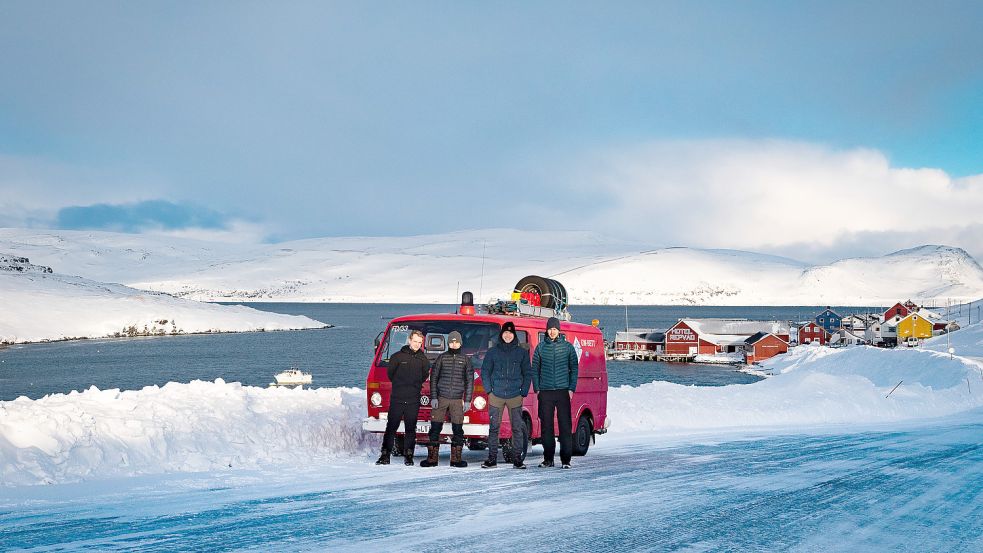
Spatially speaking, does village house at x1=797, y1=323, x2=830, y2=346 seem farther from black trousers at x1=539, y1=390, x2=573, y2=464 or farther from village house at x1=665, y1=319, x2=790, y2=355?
black trousers at x1=539, y1=390, x2=573, y2=464

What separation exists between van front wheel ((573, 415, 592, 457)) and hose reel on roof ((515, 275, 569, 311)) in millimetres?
3001

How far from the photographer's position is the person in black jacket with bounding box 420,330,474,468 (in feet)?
44.1

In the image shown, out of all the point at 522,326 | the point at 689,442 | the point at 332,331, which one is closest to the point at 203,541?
the point at 522,326

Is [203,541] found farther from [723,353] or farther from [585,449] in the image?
[723,353]

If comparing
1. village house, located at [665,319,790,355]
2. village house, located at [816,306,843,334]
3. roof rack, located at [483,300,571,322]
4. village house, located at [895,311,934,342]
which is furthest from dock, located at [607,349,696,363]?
roof rack, located at [483,300,571,322]

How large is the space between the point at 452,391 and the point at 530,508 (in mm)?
3461

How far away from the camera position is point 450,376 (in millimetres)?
13453

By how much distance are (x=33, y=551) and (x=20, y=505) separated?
2413 mm

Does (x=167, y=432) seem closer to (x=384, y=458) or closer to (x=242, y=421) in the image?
(x=242, y=421)

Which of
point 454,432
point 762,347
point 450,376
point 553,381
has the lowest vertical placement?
point 762,347

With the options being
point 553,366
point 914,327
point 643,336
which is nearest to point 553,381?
point 553,366

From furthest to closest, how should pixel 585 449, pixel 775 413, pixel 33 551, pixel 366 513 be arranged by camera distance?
pixel 775 413
pixel 585 449
pixel 366 513
pixel 33 551

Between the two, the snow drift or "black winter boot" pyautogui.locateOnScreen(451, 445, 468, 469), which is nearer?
the snow drift

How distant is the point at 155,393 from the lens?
16984 millimetres
